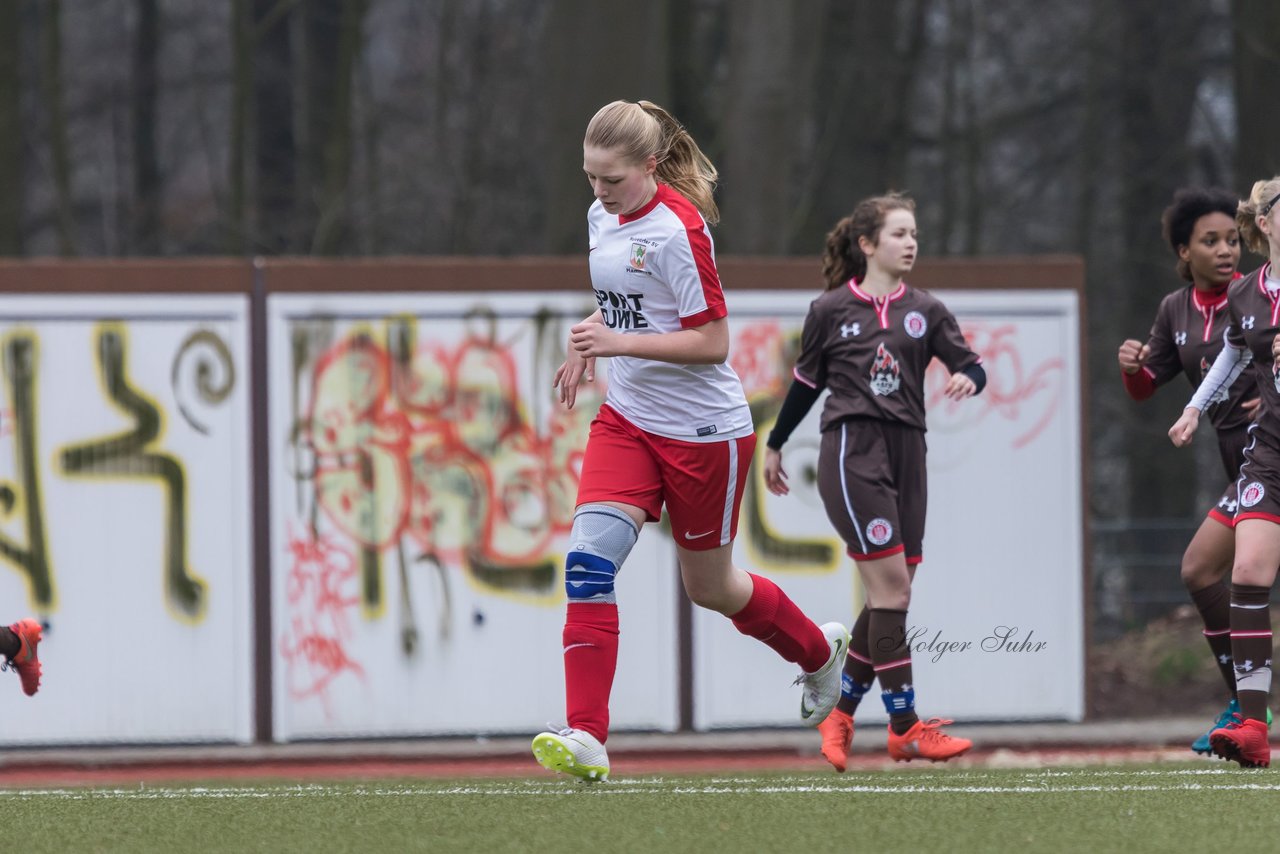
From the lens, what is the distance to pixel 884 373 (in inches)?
273

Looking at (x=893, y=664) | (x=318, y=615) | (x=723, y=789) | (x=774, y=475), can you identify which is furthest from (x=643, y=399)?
(x=318, y=615)

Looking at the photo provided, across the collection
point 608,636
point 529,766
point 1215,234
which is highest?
point 1215,234

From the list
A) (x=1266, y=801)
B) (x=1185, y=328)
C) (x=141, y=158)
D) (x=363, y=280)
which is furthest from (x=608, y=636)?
(x=141, y=158)

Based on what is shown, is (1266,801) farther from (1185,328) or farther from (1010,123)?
(1010,123)

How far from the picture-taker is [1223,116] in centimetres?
1853

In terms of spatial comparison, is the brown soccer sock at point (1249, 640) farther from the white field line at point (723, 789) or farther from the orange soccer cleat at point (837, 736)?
the orange soccer cleat at point (837, 736)

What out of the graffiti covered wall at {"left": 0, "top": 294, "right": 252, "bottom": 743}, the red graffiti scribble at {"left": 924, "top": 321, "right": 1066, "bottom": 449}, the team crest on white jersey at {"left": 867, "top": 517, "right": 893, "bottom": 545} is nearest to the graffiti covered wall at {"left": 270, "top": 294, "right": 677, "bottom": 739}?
the graffiti covered wall at {"left": 0, "top": 294, "right": 252, "bottom": 743}

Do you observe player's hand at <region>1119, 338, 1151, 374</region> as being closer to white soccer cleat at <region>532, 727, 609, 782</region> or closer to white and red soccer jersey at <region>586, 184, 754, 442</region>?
white and red soccer jersey at <region>586, 184, 754, 442</region>

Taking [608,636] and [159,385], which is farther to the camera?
[159,385]

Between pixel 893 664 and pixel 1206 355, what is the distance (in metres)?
1.55

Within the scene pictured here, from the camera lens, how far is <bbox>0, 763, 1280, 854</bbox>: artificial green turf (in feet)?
14.9

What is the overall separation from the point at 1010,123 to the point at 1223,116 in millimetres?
2042

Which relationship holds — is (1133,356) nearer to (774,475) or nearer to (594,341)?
(774,475)

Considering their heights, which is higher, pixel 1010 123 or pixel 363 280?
pixel 1010 123
